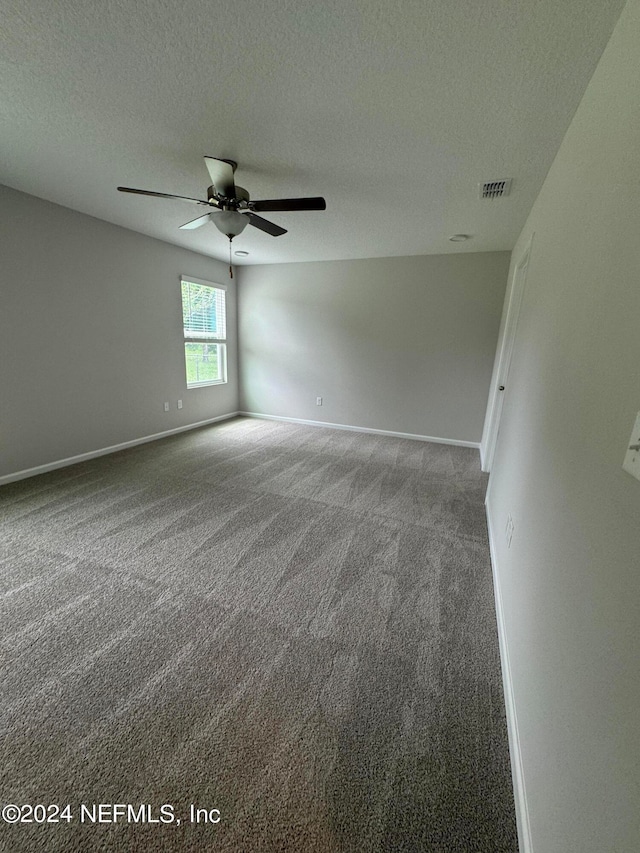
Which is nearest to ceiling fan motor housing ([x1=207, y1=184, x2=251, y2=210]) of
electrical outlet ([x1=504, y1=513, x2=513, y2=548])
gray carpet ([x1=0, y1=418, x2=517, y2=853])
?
gray carpet ([x1=0, y1=418, x2=517, y2=853])

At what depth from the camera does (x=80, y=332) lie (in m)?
3.32

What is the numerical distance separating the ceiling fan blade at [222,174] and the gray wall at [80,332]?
6.52 ft

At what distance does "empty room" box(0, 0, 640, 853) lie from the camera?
35.5 inches

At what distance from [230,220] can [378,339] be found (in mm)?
2804

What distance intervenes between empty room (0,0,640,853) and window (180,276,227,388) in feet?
4.13

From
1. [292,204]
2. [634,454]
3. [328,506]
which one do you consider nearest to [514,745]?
[634,454]

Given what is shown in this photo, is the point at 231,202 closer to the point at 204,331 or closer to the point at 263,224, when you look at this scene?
the point at 263,224

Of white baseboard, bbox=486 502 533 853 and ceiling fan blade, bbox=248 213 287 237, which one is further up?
ceiling fan blade, bbox=248 213 287 237

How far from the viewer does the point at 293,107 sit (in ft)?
5.31

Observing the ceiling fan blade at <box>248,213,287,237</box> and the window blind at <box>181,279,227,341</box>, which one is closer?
the ceiling fan blade at <box>248,213,287,237</box>

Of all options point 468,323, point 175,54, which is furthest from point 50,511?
point 468,323

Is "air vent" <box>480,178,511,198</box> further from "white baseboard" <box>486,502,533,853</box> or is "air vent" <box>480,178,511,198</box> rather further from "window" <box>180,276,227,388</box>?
"window" <box>180,276,227,388</box>

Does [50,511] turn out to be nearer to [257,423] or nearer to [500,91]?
[257,423]

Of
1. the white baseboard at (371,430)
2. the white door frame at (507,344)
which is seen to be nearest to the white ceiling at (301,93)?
the white door frame at (507,344)
